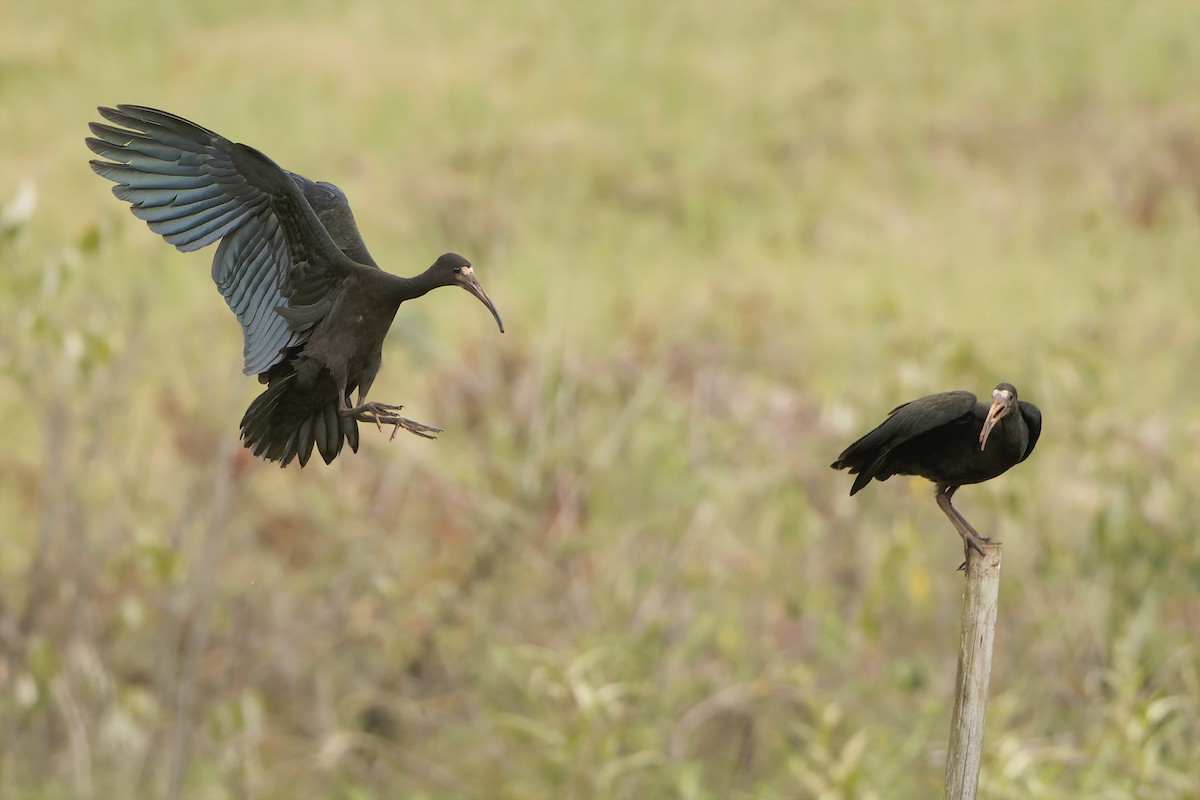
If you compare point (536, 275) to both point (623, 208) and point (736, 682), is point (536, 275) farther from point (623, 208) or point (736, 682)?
point (736, 682)

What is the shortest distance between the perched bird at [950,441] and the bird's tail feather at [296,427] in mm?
1337

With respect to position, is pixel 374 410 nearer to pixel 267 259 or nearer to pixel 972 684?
pixel 267 259

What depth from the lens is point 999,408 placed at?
4.12 m

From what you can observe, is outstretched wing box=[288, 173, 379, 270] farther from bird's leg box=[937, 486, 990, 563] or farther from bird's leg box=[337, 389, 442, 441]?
bird's leg box=[937, 486, 990, 563]

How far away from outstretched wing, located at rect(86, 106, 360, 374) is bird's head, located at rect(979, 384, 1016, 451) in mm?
A: 1684

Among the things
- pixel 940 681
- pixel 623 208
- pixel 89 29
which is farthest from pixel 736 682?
pixel 89 29

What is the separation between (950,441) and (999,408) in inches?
9.1

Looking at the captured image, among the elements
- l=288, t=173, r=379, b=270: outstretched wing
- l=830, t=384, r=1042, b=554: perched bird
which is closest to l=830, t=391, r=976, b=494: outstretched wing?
l=830, t=384, r=1042, b=554: perched bird

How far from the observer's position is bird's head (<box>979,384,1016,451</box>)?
406 centimetres

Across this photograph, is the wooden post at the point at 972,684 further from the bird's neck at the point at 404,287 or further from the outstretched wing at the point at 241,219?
the outstretched wing at the point at 241,219

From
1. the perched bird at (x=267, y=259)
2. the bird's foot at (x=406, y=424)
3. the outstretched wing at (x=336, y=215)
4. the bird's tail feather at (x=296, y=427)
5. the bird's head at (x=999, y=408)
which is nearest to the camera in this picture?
the bird's foot at (x=406, y=424)

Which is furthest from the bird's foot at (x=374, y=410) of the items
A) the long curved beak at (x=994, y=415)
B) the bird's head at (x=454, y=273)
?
the long curved beak at (x=994, y=415)

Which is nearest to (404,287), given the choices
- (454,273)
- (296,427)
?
(454,273)

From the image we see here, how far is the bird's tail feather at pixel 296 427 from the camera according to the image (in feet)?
13.7
